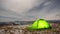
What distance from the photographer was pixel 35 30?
206cm

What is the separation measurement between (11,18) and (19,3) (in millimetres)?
254

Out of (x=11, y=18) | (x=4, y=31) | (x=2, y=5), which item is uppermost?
(x=2, y=5)

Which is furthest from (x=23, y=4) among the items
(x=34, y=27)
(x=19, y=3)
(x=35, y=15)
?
(x=34, y=27)

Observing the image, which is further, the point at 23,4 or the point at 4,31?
the point at 23,4

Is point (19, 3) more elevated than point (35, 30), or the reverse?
point (19, 3)

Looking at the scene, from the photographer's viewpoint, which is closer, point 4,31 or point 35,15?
point 4,31

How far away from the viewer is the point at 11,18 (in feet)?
7.01

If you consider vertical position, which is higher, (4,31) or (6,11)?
(6,11)

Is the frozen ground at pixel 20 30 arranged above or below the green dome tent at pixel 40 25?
below

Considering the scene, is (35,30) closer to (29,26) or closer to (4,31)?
(29,26)

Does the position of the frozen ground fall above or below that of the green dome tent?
below

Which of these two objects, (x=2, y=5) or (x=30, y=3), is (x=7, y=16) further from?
(x=30, y=3)

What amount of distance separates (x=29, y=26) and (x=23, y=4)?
342 millimetres

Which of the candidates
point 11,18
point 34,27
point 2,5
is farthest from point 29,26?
point 2,5
